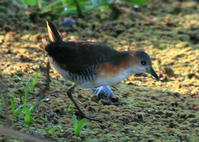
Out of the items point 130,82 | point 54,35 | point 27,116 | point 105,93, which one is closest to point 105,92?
point 105,93

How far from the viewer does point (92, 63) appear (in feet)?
12.2

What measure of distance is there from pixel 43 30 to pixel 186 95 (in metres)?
2.38

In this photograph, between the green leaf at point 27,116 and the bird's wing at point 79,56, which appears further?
the bird's wing at point 79,56

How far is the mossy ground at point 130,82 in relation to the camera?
359 cm

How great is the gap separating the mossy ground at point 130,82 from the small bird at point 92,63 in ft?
1.08

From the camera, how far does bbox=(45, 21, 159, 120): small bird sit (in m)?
3.70

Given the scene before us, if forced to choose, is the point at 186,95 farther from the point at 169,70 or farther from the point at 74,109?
the point at 74,109

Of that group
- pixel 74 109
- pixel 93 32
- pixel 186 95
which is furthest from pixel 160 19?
pixel 74 109

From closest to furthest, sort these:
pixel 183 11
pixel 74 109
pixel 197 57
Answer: pixel 74 109 → pixel 197 57 → pixel 183 11

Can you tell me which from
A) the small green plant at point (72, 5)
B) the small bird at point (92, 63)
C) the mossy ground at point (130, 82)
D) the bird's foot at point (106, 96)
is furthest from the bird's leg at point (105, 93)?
the small green plant at point (72, 5)

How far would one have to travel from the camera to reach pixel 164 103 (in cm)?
430

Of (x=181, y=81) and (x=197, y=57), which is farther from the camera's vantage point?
(x=197, y=57)

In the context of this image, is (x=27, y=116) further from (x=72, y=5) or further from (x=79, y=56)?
(x=72, y=5)

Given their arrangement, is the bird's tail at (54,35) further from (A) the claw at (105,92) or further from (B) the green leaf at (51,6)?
(B) the green leaf at (51,6)
